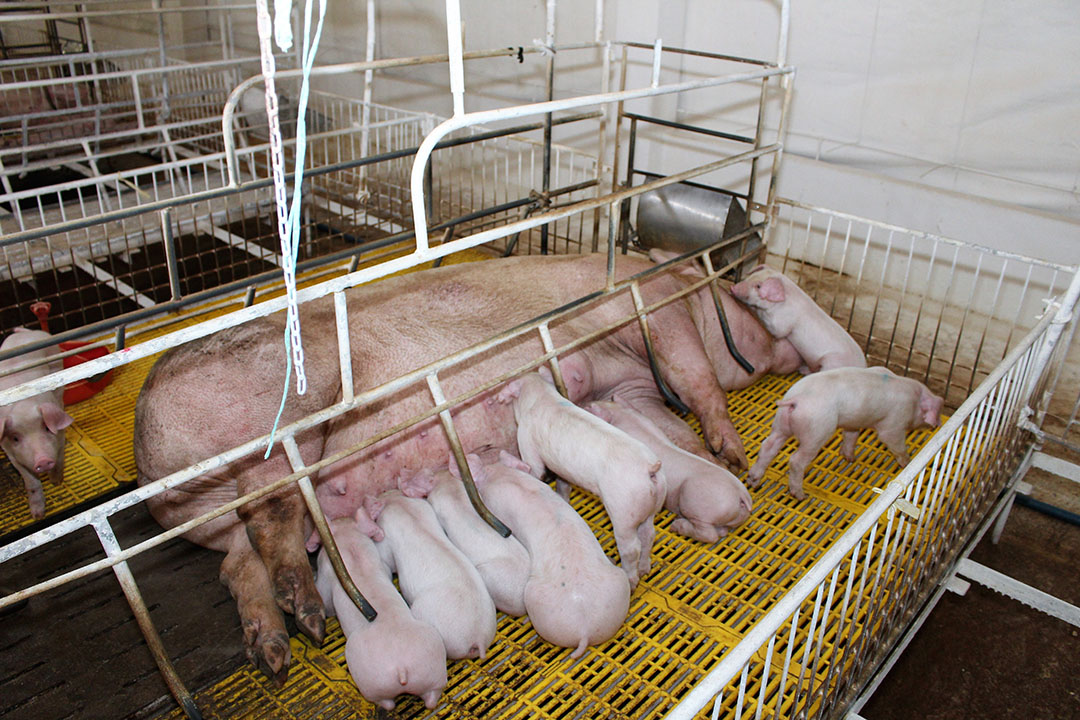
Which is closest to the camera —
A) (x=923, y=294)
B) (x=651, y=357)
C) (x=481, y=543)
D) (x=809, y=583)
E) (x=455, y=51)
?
(x=809, y=583)

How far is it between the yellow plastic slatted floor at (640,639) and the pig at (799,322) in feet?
1.69

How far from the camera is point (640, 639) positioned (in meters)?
2.85

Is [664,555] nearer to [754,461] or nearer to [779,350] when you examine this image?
[754,461]

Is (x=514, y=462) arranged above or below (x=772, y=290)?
below

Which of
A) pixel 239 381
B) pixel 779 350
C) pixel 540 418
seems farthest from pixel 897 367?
pixel 239 381

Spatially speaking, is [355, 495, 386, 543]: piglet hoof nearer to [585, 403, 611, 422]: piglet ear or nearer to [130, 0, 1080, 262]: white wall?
[585, 403, 611, 422]: piglet ear

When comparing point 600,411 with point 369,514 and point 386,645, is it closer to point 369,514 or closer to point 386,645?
point 369,514

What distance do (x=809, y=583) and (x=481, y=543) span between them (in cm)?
136

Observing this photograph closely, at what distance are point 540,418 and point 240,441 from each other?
3.51 ft

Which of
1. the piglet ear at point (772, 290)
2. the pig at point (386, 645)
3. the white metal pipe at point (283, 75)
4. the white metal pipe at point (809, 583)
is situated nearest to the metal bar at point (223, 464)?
the pig at point (386, 645)

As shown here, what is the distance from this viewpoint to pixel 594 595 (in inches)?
104

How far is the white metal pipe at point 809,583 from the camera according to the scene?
153cm

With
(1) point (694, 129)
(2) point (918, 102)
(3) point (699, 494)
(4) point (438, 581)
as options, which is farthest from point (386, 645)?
(2) point (918, 102)

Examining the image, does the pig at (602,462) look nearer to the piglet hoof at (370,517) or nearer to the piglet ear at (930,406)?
the piglet hoof at (370,517)
